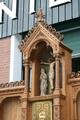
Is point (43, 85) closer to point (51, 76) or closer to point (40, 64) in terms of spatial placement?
point (51, 76)

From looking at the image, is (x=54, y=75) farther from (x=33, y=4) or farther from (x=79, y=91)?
(x=33, y=4)

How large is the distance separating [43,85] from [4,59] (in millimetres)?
3909

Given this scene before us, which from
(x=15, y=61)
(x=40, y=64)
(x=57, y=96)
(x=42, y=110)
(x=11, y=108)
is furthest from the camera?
(x=15, y=61)

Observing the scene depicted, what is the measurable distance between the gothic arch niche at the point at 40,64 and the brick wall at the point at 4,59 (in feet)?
10.6

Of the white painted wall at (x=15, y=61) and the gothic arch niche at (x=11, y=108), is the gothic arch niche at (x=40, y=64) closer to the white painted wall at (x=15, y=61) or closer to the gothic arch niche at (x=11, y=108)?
the gothic arch niche at (x=11, y=108)

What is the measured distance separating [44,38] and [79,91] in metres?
1.32

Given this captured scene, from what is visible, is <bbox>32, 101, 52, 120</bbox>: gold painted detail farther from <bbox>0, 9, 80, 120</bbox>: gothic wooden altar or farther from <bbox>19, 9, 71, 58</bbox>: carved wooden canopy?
<bbox>19, 9, 71, 58</bbox>: carved wooden canopy

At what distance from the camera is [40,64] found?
26.2 feet

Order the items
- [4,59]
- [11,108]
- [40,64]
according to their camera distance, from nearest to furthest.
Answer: [40,64], [11,108], [4,59]

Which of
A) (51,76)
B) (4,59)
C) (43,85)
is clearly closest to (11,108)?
(43,85)

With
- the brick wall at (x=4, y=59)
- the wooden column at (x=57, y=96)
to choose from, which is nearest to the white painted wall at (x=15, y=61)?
the brick wall at (x=4, y=59)

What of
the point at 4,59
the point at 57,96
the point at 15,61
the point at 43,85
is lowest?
the point at 57,96

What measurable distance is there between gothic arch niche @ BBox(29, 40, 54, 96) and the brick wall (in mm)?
3217

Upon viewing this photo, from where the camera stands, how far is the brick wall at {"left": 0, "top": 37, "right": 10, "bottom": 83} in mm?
11125
